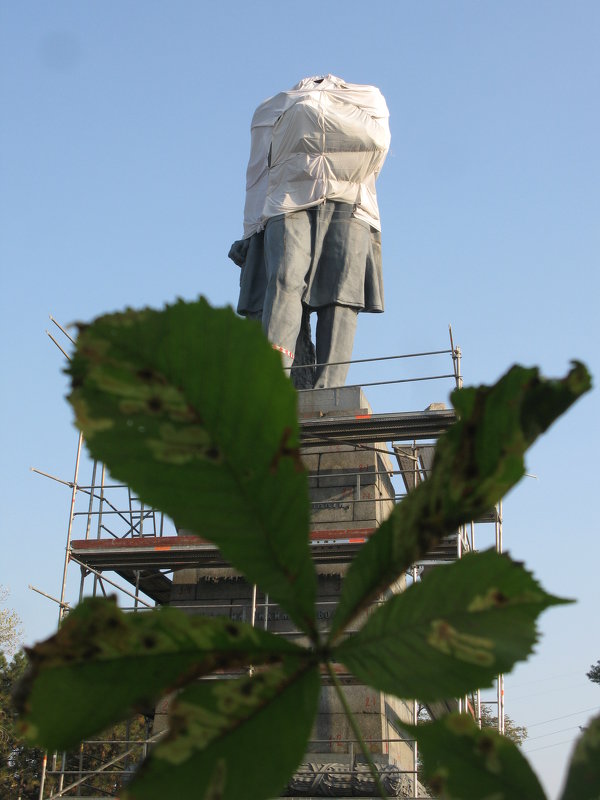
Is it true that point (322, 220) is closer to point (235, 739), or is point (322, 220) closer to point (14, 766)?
point (235, 739)

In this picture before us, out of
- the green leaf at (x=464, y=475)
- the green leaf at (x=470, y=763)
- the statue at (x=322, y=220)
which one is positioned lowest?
the green leaf at (x=470, y=763)

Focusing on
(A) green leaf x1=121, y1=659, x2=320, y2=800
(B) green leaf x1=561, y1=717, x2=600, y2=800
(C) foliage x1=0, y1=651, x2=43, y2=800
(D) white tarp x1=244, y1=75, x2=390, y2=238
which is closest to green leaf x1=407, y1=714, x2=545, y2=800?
(B) green leaf x1=561, y1=717, x2=600, y2=800

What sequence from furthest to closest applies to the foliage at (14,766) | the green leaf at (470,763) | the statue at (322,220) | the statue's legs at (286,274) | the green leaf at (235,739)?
the foliage at (14,766)
the statue at (322,220)
the statue's legs at (286,274)
the green leaf at (470,763)
the green leaf at (235,739)

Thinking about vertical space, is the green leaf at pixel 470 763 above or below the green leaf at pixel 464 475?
below

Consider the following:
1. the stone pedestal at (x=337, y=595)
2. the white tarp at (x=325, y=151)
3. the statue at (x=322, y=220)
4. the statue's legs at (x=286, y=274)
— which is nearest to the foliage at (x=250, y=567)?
the stone pedestal at (x=337, y=595)

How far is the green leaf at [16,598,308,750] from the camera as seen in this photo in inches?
28.0

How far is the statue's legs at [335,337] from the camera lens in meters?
12.5

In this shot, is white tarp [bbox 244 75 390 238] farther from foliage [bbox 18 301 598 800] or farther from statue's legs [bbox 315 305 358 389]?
foliage [bbox 18 301 598 800]

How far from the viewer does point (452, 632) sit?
0.76 meters

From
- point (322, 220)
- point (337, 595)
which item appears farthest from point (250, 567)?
point (322, 220)

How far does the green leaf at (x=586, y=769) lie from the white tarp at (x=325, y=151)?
488 inches

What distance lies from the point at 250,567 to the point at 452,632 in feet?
0.51

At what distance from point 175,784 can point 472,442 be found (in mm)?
306

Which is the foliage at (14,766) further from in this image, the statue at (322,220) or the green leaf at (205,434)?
the green leaf at (205,434)
